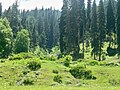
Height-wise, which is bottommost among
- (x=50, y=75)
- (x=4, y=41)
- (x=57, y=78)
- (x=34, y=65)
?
(x=57, y=78)

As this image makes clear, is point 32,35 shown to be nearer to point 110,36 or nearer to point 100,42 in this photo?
point 110,36

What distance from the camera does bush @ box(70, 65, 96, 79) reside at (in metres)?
39.9

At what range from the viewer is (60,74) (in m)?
39.2

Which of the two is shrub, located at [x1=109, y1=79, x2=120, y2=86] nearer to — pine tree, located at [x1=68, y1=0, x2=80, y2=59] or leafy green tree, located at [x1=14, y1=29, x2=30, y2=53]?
pine tree, located at [x1=68, y1=0, x2=80, y2=59]

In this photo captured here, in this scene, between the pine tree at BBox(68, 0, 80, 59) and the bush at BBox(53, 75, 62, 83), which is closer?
the bush at BBox(53, 75, 62, 83)

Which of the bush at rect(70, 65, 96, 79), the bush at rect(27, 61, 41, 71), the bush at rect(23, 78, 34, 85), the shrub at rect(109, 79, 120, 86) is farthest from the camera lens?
the bush at rect(27, 61, 41, 71)

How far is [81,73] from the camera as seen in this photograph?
41.0 meters

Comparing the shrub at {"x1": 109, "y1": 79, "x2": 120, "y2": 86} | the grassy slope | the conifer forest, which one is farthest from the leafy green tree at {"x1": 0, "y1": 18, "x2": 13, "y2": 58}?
the shrub at {"x1": 109, "y1": 79, "x2": 120, "y2": 86}

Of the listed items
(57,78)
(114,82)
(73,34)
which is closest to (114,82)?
→ (114,82)

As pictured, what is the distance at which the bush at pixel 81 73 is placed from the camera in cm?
3994

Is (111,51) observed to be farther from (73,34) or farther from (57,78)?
(57,78)

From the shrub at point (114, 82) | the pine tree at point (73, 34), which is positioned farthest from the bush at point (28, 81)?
the pine tree at point (73, 34)

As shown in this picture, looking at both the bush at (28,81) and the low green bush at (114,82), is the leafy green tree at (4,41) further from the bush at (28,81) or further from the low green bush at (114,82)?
the low green bush at (114,82)

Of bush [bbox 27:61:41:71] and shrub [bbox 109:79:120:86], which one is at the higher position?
bush [bbox 27:61:41:71]
